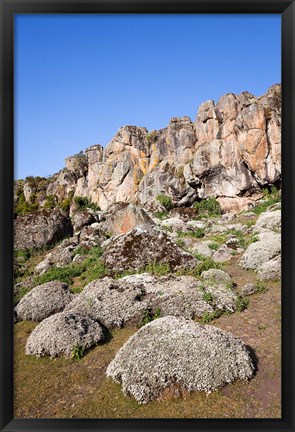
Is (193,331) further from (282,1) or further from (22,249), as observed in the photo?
(22,249)

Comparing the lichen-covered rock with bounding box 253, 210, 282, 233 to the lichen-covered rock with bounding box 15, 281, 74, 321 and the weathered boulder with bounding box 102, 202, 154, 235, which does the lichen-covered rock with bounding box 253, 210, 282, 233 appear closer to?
the weathered boulder with bounding box 102, 202, 154, 235

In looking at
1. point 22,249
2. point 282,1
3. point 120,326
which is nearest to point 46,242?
point 22,249

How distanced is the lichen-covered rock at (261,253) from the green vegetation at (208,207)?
59.6 feet

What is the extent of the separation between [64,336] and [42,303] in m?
2.43

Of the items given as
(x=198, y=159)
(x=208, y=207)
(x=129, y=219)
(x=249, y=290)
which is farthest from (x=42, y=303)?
(x=198, y=159)

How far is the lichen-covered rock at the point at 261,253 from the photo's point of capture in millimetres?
10711

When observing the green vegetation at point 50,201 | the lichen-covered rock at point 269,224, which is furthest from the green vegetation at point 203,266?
the green vegetation at point 50,201

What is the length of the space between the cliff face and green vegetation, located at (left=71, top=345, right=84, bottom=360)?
25199 millimetres

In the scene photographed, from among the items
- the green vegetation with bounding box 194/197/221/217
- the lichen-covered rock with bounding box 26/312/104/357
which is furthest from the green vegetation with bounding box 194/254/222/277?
the green vegetation with bounding box 194/197/221/217

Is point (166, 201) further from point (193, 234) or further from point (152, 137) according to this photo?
point (193, 234)

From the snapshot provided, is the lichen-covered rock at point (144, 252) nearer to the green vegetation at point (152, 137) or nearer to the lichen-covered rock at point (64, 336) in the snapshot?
the lichen-covered rock at point (64, 336)

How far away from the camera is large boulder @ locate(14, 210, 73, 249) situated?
58.3 feet
